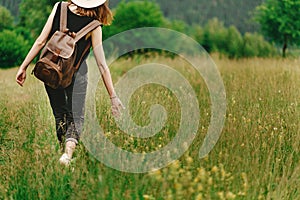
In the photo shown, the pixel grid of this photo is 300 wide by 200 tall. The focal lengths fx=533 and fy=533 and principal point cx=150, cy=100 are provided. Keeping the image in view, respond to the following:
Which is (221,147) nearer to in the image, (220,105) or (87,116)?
(87,116)

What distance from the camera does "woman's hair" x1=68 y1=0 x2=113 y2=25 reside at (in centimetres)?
455

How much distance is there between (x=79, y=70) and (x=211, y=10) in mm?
75506

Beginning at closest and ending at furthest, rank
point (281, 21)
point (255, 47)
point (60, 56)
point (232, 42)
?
point (60, 56) → point (281, 21) → point (255, 47) → point (232, 42)

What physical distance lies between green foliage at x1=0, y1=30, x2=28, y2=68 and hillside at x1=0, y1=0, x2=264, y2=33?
4755cm

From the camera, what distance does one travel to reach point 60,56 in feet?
14.5

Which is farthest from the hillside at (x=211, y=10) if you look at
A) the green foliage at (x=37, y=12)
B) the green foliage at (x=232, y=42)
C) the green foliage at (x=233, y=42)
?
the green foliage at (x=37, y=12)

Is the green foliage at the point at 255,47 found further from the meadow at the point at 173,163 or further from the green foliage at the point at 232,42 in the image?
the meadow at the point at 173,163

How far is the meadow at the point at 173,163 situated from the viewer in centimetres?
344

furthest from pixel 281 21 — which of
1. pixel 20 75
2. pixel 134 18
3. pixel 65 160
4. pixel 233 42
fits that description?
pixel 65 160

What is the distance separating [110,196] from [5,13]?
2199 cm

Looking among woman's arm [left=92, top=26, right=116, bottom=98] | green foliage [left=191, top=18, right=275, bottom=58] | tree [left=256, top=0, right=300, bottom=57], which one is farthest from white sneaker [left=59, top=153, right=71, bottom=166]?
green foliage [left=191, top=18, right=275, bottom=58]

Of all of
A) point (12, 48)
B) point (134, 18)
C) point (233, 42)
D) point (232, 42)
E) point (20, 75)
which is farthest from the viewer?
point (134, 18)

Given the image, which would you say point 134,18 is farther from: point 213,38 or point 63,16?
point 63,16

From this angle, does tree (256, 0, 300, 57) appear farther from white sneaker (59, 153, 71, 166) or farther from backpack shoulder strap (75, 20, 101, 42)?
white sneaker (59, 153, 71, 166)
